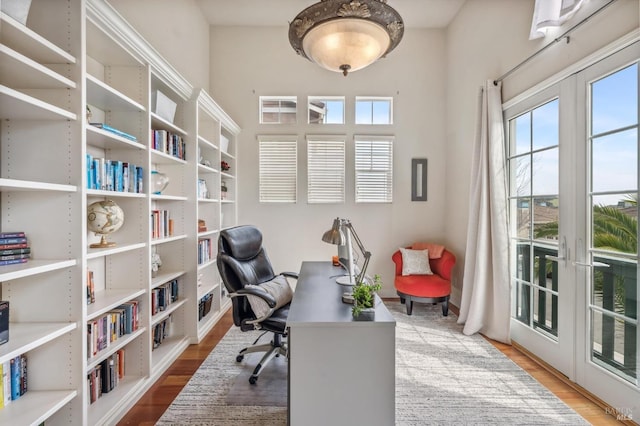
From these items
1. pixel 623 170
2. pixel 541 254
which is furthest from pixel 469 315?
pixel 623 170

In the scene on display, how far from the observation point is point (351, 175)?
161 inches

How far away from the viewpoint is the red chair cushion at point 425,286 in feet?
11.0

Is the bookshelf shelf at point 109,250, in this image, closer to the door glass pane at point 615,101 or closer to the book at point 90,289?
the book at point 90,289

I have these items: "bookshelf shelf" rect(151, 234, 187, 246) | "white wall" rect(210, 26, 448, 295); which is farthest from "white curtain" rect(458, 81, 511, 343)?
"bookshelf shelf" rect(151, 234, 187, 246)

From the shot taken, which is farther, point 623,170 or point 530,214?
point 530,214

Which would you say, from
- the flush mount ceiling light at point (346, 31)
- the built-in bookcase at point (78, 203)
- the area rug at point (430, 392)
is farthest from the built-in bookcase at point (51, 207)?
the flush mount ceiling light at point (346, 31)

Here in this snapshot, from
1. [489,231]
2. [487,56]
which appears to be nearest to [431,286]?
[489,231]

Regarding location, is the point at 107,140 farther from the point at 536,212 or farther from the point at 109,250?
the point at 536,212

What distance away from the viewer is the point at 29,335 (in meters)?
1.33

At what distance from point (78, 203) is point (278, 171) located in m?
2.74

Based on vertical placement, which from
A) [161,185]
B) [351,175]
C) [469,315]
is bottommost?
[469,315]

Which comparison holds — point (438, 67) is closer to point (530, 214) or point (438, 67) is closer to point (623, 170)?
point (530, 214)

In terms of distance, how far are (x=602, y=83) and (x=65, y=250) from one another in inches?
130

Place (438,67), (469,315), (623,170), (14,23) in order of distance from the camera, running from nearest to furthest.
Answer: (14,23) → (623,170) → (469,315) → (438,67)
